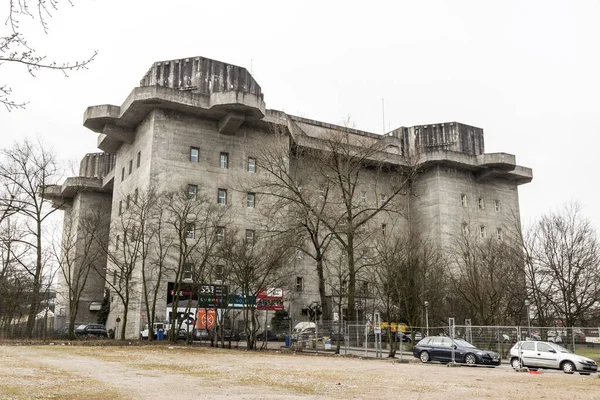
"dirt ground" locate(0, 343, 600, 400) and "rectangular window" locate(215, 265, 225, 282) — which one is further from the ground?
"rectangular window" locate(215, 265, 225, 282)

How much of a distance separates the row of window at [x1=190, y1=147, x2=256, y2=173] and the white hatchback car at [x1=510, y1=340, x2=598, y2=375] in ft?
116

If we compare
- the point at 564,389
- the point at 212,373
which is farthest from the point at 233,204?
the point at 564,389

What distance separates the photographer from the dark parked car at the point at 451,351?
2658 cm

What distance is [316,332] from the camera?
37000mm

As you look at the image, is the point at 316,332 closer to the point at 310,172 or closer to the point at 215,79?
the point at 310,172

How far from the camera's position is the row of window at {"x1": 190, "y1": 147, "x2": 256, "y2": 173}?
53.5 metres

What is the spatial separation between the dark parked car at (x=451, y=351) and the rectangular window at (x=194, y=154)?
31328mm

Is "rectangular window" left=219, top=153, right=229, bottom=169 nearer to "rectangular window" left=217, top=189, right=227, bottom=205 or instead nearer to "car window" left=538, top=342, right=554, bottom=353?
"rectangular window" left=217, top=189, right=227, bottom=205

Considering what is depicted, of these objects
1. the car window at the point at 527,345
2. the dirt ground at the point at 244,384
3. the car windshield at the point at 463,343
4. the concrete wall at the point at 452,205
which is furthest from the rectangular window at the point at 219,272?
the concrete wall at the point at 452,205

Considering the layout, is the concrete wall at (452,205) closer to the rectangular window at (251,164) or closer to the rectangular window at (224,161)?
the rectangular window at (251,164)

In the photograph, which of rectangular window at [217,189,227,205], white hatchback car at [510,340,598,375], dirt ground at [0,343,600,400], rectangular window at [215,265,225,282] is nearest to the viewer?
dirt ground at [0,343,600,400]

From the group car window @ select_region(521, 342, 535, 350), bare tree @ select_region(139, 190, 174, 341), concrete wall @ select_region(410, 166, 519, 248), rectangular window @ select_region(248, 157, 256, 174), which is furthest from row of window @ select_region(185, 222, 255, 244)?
concrete wall @ select_region(410, 166, 519, 248)

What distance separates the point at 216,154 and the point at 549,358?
1467 inches

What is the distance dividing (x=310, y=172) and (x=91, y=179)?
33047mm
